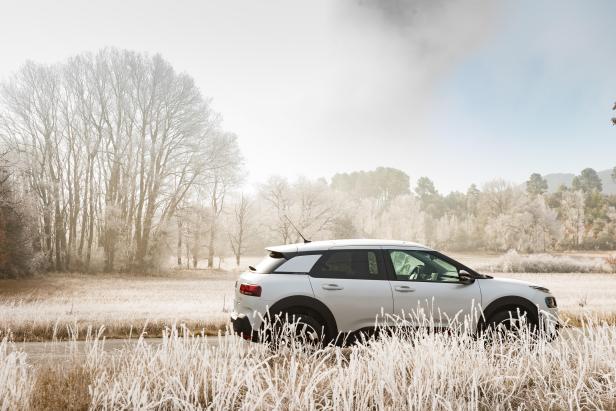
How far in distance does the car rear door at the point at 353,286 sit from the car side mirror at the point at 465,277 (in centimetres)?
112

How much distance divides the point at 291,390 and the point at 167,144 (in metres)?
34.2

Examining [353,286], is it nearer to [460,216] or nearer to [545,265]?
[545,265]

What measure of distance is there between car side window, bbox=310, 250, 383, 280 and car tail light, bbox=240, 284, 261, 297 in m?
0.80

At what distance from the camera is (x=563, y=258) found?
136 ft

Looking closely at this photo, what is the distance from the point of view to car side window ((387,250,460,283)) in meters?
7.69

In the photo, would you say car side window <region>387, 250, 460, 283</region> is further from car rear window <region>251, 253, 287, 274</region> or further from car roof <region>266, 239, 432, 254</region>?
car rear window <region>251, 253, 287, 274</region>

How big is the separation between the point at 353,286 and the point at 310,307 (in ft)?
2.32

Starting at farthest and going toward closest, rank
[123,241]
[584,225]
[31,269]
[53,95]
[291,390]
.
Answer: [584,225] → [123,241] → [53,95] → [31,269] → [291,390]

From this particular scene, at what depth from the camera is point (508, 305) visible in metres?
7.74

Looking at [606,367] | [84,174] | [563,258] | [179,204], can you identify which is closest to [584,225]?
[563,258]

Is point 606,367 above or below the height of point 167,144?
below

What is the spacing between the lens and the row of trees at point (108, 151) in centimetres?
3328

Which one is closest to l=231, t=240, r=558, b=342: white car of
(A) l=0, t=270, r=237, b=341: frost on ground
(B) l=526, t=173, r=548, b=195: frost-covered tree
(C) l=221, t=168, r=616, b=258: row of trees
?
(A) l=0, t=270, r=237, b=341: frost on ground

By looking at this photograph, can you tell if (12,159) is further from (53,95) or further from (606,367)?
(606,367)
